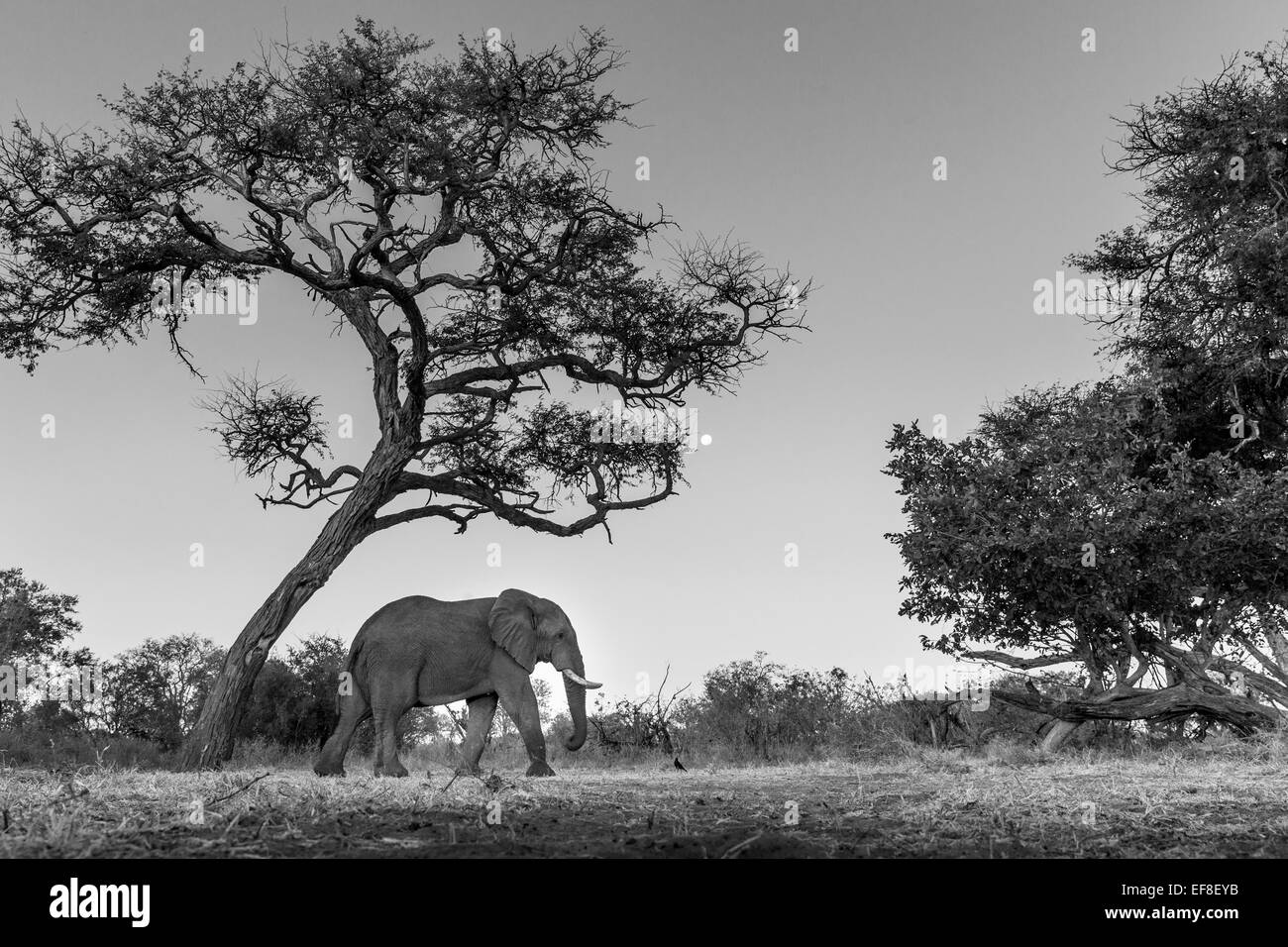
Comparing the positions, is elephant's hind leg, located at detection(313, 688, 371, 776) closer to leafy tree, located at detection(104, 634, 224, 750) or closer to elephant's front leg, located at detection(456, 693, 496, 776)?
elephant's front leg, located at detection(456, 693, 496, 776)

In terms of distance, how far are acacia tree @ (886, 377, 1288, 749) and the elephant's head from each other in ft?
21.2

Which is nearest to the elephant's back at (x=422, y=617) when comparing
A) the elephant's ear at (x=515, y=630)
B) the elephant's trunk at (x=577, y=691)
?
the elephant's ear at (x=515, y=630)

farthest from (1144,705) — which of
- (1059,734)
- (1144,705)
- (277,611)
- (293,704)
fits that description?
(293,704)

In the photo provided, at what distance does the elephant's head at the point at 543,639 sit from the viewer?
1252 centimetres

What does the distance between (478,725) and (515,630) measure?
1361 mm

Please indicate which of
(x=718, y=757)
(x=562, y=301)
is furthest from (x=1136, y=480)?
(x=562, y=301)

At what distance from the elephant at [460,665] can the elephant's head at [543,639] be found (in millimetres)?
12

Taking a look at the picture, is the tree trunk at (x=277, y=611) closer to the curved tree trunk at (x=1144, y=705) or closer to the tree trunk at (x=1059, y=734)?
the curved tree trunk at (x=1144, y=705)

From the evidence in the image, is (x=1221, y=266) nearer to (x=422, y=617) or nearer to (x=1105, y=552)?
(x=1105, y=552)

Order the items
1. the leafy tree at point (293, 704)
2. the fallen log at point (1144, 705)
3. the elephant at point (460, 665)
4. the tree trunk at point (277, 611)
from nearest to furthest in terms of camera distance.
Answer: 1. the elephant at point (460, 665)
2. the tree trunk at point (277, 611)
3. the fallen log at point (1144, 705)
4. the leafy tree at point (293, 704)

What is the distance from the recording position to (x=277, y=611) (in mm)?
15266
